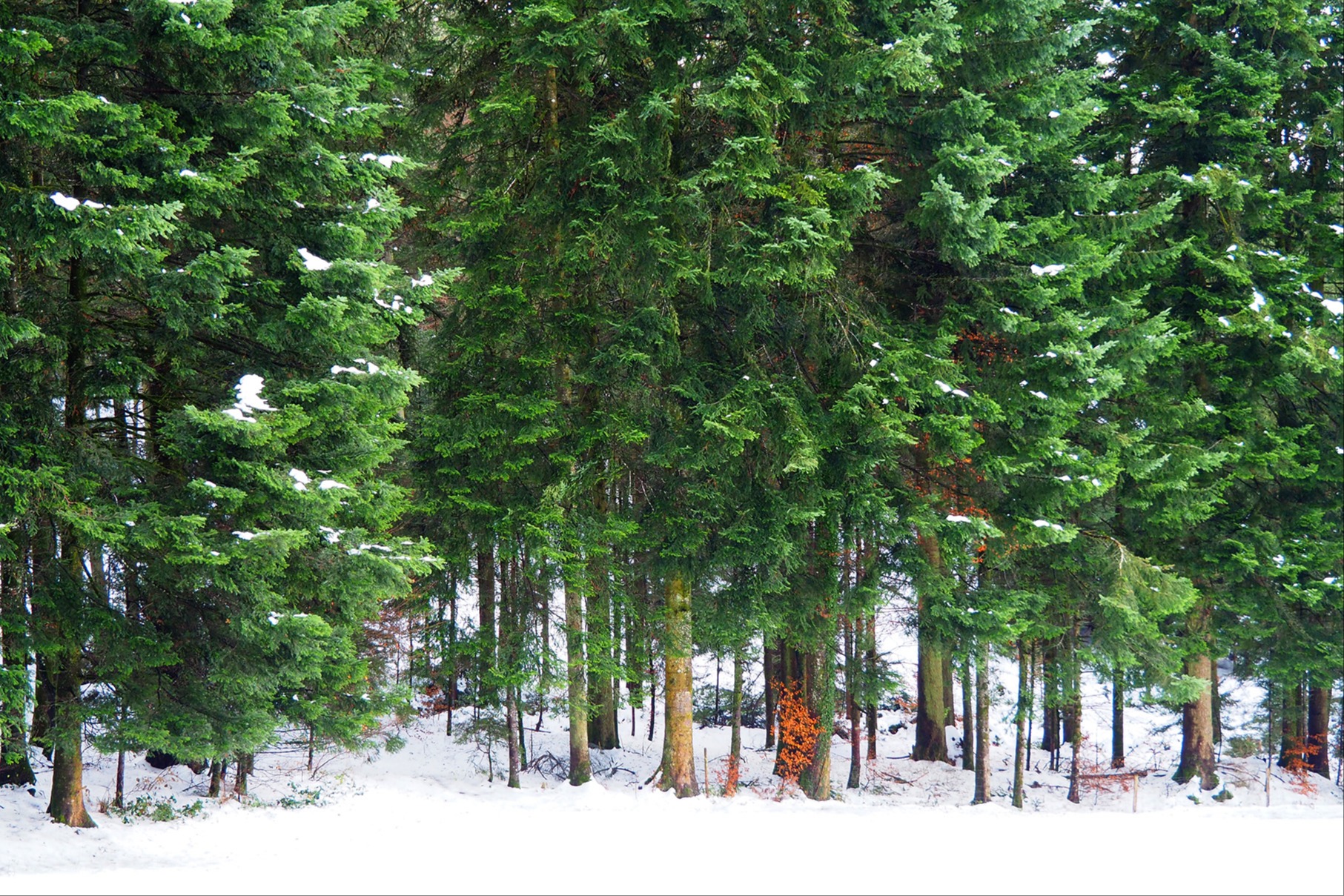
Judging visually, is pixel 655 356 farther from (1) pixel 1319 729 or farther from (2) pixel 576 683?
(1) pixel 1319 729

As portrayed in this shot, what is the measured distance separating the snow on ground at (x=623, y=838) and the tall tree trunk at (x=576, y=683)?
40 cm

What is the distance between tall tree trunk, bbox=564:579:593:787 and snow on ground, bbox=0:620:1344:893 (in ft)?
1.32

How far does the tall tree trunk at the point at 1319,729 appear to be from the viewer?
17594 mm

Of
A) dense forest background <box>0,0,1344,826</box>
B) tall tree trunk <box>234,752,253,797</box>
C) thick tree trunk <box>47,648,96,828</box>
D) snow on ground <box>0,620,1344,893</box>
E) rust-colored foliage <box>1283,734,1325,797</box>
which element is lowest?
rust-colored foliage <box>1283,734,1325,797</box>

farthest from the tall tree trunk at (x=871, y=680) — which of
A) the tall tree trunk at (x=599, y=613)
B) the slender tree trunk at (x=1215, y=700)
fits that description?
the slender tree trunk at (x=1215, y=700)

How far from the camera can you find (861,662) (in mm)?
14414

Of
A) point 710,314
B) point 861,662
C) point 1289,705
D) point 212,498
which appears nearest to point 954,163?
point 710,314

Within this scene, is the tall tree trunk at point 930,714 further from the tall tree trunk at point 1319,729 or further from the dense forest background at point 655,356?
the tall tree trunk at point 1319,729

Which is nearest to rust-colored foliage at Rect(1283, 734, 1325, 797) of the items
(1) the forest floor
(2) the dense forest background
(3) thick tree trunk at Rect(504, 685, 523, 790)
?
(1) the forest floor

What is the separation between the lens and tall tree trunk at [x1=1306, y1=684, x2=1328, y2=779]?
1759 centimetres

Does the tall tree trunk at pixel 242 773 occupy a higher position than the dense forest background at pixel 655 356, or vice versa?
the dense forest background at pixel 655 356

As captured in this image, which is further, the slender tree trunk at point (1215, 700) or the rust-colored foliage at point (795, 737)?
the slender tree trunk at point (1215, 700)

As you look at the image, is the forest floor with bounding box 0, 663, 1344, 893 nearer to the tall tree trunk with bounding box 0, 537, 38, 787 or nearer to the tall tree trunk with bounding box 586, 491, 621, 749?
the tall tree trunk with bounding box 0, 537, 38, 787

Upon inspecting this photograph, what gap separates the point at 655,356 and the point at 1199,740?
1150cm
